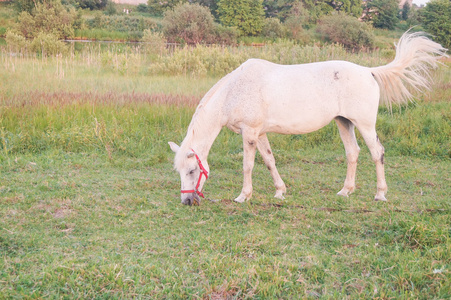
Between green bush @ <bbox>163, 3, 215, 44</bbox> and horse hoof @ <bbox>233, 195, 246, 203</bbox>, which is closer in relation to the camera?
horse hoof @ <bbox>233, 195, 246, 203</bbox>

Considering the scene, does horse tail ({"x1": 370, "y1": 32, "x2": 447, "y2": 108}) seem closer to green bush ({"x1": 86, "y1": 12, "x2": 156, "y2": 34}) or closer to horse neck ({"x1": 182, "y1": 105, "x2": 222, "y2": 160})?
horse neck ({"x1": 182, "y1": 105, "x2": 222, "y2": 160})

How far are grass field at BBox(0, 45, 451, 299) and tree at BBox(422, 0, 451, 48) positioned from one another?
2744 cm

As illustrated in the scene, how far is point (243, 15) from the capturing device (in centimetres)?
3972

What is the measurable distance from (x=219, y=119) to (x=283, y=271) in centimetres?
259

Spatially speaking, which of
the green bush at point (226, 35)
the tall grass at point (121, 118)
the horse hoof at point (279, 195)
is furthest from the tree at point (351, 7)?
the horse hoof at point (279, 195)

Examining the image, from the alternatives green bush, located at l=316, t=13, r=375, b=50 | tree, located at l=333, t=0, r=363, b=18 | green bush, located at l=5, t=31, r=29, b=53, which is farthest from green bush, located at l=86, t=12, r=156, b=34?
tree, located at l=333, t=0, r=363, b=18

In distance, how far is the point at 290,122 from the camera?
541 centimetres

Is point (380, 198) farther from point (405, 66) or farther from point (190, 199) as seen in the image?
point (190, 199)

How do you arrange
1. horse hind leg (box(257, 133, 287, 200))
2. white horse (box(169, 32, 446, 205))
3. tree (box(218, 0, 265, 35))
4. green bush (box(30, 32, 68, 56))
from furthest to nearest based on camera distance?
tree (box(218, 0, 265, 35)) → green bush (box(30, 32, 68, 56)) → horse hind leg (box(257, 133, 287, 200)) → white horse (box(169, 32, 446, 205))

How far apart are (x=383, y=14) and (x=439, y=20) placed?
13833 millimetres

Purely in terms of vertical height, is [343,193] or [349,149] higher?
[349,149]

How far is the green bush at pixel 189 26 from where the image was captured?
1289 inches

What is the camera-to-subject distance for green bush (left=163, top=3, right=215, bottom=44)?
32750 mm

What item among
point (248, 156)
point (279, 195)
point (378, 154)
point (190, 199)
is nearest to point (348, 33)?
point (378, 154)
